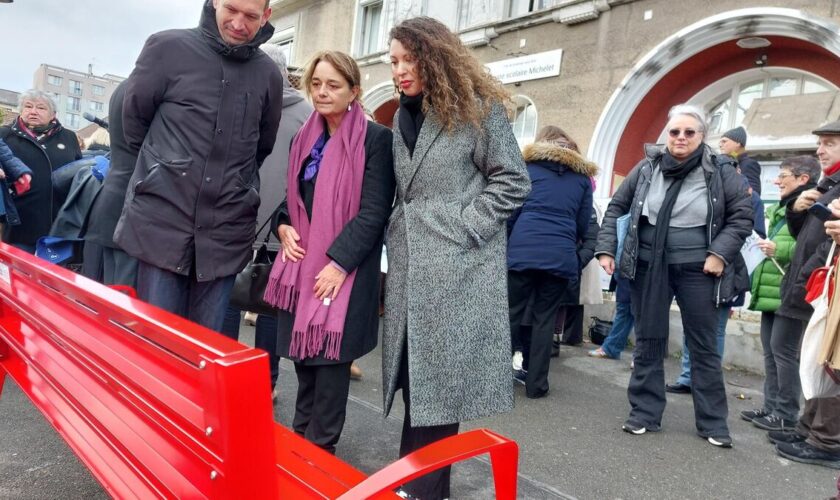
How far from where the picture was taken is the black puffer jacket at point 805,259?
336 cm

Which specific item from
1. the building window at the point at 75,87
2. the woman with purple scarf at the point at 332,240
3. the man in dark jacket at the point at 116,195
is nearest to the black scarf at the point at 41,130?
Answer: the man in dark jacket at the point at 116,195

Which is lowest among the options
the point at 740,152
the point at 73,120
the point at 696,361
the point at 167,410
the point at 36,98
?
the point at 696,361

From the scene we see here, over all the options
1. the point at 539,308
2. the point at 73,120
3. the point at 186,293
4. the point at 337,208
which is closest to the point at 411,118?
the point at 337,208

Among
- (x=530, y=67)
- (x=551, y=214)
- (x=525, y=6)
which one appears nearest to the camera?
(x=551, y=214)

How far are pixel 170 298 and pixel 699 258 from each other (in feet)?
9.28

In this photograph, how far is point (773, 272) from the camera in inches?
162

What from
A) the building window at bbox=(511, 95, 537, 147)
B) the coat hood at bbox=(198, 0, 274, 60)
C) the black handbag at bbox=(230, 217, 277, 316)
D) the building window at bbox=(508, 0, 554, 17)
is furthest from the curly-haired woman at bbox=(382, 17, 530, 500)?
the building window at bbox=(508, 0, 554, 17)

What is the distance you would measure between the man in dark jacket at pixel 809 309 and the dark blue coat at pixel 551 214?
1.34 meters

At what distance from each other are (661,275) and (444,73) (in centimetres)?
211

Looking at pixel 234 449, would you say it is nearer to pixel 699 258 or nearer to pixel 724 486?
pixel 724 486

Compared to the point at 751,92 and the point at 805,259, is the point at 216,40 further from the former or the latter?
the point at 751,92

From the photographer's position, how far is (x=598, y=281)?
5.62 meters

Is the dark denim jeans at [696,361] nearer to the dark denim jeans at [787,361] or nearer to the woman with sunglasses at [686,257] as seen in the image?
the woman with sunglasses at [686,257]

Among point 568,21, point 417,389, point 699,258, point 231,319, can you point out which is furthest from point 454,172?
point 568,21
